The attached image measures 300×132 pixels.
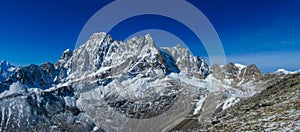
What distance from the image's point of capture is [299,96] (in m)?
52.6

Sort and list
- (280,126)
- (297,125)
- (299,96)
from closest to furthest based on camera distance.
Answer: (297,125) < (280,126) < (299,96)

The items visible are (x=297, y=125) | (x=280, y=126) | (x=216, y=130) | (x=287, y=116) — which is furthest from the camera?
(x=216, y=130)

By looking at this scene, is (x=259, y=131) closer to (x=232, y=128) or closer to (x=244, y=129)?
(x=244, y=129)

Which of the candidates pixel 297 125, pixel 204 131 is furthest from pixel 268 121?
pixel 204 131

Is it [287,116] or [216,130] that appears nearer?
[287,116]

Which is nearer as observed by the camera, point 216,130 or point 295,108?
point 295,108

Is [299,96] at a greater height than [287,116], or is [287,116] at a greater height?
[299,96]

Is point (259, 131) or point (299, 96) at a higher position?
point (299, 96)

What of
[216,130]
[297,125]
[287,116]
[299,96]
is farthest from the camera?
[299,96]

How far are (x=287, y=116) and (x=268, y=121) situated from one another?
2709mm

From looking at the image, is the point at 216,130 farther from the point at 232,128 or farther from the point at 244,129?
the point at 244,129

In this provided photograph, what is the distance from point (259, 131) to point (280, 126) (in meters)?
2.64

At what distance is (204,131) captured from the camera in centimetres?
5016

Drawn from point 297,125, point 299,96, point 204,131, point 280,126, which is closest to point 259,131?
point 280,126
